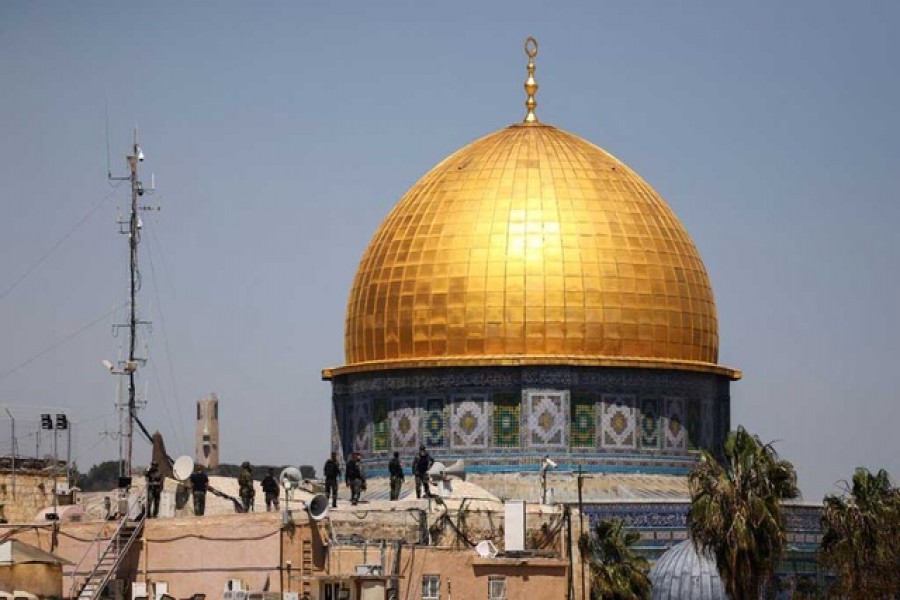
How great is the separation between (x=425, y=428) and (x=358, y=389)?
7.99 ft

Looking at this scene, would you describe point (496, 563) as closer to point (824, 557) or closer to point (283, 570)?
point (283, 570)

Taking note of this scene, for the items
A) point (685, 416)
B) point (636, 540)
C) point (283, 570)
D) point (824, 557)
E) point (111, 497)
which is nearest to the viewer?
point (283, 570)

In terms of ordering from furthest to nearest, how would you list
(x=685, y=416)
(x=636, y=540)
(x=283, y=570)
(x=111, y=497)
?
1. (x=685, y=416)
2. (x=636, y=540)
3. (x=111, y=497)
4. (x=283, y=570)

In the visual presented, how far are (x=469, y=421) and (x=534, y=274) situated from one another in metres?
3.32

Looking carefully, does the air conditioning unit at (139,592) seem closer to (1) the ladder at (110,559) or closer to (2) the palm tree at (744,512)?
(1) the ladder at (110,559)

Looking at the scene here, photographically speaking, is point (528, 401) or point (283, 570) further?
point (528, 401)

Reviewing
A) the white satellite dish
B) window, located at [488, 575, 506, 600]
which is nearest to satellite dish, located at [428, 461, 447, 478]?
the white satellite dish

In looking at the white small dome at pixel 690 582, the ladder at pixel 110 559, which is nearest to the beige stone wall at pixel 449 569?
the ladder at pixel 110 559

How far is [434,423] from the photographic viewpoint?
67688 millimetres

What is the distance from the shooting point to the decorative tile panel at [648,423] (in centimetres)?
6769

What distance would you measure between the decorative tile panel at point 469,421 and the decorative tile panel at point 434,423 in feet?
0.74

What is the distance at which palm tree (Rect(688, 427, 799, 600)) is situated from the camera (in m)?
50.9

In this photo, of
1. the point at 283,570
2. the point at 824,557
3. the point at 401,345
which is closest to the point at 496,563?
the point at 283,570

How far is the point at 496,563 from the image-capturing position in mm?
48188
